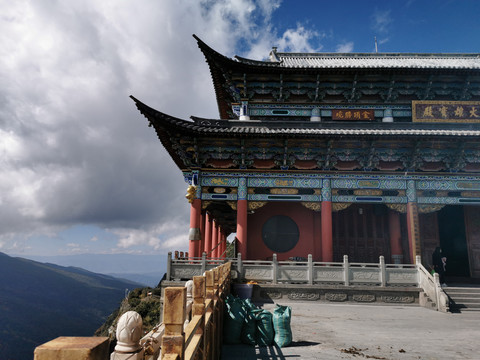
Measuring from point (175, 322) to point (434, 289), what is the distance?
11.9 m

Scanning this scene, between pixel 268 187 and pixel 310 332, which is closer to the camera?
pixel 310 332

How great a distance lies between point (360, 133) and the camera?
13930 mm

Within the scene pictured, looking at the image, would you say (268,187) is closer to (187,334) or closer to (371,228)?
(371,228)

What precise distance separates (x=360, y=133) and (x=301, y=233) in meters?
5.53

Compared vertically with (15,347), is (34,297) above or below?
above

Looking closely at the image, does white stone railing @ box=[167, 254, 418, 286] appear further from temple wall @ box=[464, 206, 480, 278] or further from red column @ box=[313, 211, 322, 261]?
temple wall @ box=[464, 206, 480, 278]

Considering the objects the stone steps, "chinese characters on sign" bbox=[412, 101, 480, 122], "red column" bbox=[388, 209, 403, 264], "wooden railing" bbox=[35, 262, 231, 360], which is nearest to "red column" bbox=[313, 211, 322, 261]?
"red column" bbox=[388, 209, 403, 264]

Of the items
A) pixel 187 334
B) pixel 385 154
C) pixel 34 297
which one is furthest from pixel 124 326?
pixel 34 297

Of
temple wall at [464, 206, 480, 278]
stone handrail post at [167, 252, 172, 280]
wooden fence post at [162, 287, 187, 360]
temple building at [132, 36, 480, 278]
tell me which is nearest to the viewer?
wooden fence post at [162, 287, 187, 360]

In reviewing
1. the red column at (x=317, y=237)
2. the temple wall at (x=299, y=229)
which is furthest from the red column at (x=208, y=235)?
the red column at (x=317, y=237)

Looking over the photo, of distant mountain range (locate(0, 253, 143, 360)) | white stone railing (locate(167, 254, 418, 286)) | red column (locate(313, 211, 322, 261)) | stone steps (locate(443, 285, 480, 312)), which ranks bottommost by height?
distant mountain range (locate(0, 253, 143, 360))

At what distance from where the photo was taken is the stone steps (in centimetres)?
1116

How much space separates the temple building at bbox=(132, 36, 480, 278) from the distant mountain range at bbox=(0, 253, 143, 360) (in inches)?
5250

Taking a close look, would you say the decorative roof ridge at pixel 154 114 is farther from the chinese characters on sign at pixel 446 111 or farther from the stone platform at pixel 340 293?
the chinese characters on sign at pixel 446 111
